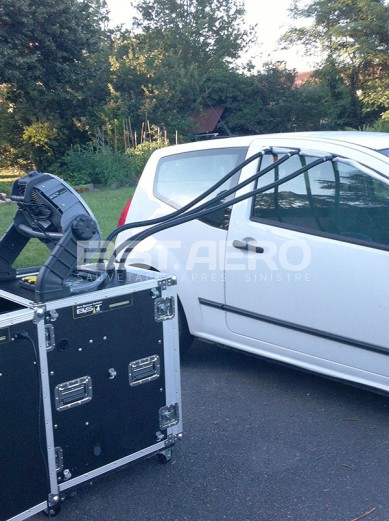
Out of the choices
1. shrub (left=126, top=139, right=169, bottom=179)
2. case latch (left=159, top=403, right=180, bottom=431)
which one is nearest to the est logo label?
case latch (left=159, top=403, right=180, bottom=431)

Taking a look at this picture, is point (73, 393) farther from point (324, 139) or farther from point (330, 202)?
point (324, 139)

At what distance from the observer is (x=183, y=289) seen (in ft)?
16.2

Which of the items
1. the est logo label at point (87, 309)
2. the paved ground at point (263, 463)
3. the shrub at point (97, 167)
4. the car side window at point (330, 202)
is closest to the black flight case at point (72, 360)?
the est logo label at point (87, 309)

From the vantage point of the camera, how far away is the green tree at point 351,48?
2559cm

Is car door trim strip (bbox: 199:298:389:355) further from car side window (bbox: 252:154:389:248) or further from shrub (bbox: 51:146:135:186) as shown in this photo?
shrub (bbox: 51:146:135:186)

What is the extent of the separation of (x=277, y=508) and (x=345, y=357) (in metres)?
1.20

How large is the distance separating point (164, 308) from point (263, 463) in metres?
1.07

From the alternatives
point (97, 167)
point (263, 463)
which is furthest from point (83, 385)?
point (97, 167)

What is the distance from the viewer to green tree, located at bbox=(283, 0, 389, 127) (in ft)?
84.0

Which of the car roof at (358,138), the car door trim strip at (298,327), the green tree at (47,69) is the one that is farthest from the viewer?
the green tree at (47,69)

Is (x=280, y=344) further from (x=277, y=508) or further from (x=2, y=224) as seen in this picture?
(x=2, y=224)

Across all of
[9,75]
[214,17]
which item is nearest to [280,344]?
[9,75]

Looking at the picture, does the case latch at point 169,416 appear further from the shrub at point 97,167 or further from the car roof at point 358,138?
the shrub at point 97,167

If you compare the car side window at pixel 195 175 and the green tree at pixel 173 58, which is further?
the green tree at pixel 173 58
